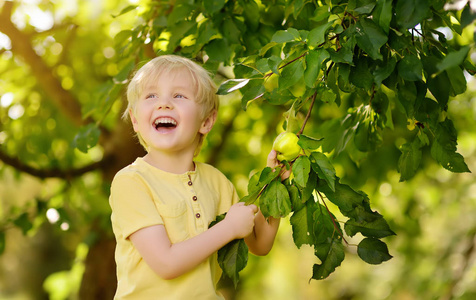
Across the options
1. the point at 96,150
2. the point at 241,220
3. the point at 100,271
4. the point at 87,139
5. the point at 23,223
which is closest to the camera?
the point at 241,220

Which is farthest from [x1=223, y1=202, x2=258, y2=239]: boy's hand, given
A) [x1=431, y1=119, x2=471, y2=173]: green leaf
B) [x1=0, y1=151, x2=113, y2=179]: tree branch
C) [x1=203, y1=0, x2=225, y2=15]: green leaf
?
[x1=0, y1=151, x2=113, y2=179]: tree branch

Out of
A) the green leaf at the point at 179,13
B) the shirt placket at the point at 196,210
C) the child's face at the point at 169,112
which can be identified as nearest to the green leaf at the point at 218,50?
the green leaf at the point at 179,13

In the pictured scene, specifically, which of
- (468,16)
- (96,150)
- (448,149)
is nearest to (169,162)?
(448,149)

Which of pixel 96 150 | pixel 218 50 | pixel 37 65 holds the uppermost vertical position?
pixel 218 50

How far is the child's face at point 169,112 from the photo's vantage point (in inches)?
60.6

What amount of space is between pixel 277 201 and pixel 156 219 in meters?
→ 0.35

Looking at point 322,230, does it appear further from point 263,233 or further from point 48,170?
point 48,170

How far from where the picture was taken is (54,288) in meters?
5.04

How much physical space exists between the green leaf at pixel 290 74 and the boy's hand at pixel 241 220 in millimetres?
336

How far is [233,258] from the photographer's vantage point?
53.7 inches

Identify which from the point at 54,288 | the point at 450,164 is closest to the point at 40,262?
the point at 54,288

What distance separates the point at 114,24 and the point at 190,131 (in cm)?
325

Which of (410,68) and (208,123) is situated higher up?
(410,68)

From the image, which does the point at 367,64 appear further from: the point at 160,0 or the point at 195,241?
the point at 160,0
